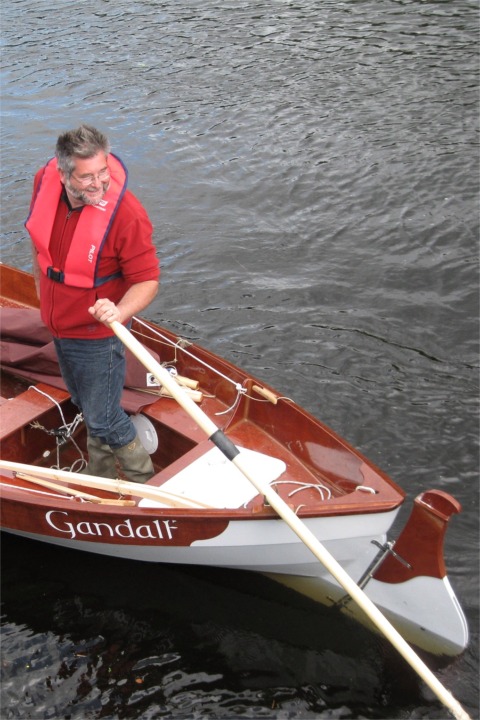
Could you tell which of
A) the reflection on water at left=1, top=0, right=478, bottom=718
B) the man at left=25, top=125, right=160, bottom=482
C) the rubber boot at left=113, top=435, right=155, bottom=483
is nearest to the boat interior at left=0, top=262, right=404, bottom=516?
the rubber boot at left=113, top=435, right=155, bottom=483

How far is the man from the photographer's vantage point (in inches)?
179

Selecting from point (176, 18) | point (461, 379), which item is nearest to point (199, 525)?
point (461, 379)

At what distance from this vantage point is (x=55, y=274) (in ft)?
16.1

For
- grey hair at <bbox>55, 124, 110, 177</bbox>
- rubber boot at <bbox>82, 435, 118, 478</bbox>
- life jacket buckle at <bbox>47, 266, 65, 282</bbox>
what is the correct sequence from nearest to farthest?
grey hair at <bbox>55, 124, 110, 177</bbox>
life jacket buckle at <bbox>47, 266, 65, 282</bbox>
rubber boot at <bbox>82, 435, 118, 478</bbox>

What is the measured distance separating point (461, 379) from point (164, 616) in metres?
3.76

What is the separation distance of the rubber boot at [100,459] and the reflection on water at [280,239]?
0.82 metres

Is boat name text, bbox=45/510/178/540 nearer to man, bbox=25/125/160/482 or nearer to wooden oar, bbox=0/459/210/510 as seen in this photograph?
wooden oar, bbox=0/459/210/510

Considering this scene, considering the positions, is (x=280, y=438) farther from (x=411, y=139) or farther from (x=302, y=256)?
(x=411, y=139)

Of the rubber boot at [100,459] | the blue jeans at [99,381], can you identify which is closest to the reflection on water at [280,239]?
the rubber boot at [100,459]

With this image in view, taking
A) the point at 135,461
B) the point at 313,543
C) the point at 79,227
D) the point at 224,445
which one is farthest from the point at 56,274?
the point at 313,543

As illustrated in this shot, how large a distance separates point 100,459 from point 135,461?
11.4 inches

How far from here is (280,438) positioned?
20.0 ft

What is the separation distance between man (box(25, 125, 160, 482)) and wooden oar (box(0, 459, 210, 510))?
0.57 meters

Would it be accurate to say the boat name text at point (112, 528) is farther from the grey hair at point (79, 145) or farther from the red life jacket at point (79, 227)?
the grey hair at point (79, 145)
